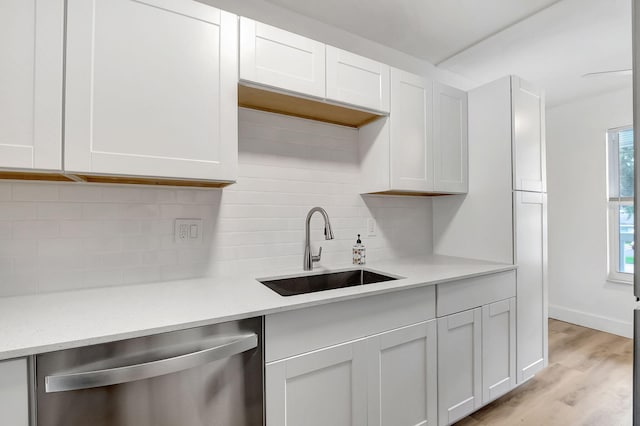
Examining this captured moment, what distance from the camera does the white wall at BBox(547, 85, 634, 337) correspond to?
10.2 feet

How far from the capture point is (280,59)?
1.50 meters

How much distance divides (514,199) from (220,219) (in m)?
1.83

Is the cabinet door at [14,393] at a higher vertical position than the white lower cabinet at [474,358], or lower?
higher

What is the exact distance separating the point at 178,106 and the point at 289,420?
1.33 metres

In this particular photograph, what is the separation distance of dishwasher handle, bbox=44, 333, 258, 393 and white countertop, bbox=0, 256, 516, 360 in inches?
3.3

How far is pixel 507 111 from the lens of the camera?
2.00 m

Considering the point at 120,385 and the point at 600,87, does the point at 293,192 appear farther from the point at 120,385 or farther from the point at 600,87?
the point at 600,87

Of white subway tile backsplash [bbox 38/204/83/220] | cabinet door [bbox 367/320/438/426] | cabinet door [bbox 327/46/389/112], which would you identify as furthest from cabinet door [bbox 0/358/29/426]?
cabinet door [bbox 327/46/389/112]

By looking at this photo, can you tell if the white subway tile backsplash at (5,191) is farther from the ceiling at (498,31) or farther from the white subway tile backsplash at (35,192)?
the ceiling at (498,31)

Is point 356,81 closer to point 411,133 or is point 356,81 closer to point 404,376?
point 411,133

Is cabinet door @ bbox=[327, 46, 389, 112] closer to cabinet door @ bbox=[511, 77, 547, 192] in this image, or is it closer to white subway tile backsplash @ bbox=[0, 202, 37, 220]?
cabinet door @ bbox=[511, 77, 547, 192]

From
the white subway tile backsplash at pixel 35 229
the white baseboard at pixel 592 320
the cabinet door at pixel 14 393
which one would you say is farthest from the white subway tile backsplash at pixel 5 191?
the white baseboard at pixel 592 320

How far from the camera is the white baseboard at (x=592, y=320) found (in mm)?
3043

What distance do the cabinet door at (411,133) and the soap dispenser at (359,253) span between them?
43 cm
